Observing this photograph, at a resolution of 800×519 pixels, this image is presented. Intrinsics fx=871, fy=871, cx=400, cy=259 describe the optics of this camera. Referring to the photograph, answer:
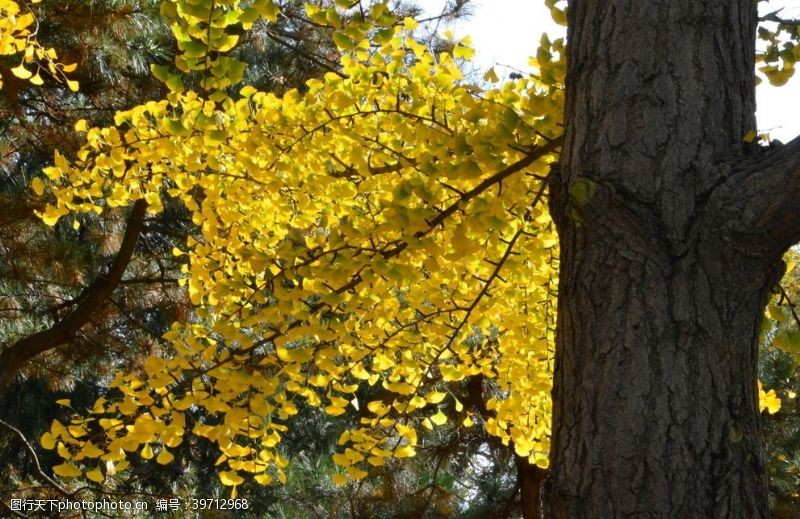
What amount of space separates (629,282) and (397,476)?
3.65m

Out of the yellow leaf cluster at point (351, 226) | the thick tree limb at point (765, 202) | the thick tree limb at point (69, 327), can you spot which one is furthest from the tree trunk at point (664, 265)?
the thick tree limb at point (69, 327)

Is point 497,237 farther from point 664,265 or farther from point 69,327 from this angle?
point 69,327

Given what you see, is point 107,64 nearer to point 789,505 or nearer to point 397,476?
point 397,476

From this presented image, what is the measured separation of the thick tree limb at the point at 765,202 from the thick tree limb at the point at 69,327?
2.83m

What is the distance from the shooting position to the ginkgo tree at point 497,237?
1.14 m

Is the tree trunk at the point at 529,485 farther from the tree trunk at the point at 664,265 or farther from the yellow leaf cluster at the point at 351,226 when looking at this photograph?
the tree trunk at the point at 664,265

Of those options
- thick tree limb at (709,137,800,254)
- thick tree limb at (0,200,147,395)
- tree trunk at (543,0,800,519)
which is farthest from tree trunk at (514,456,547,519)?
thick tree limb at (709,137,800,254)

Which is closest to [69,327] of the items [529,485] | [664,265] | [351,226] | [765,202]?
[529,485]

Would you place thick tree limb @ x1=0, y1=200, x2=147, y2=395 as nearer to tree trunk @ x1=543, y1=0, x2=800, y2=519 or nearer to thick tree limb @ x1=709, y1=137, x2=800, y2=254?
tree trunk @ x1=543, y1=0, x2=800, y2=519

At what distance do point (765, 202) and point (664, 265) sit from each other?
0.15 meters

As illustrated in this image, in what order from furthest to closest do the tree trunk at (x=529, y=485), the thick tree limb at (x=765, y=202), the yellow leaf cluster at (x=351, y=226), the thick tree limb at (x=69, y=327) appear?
the tree trunk at (x=529, y=485), the thick tree limb at (x=69, y=327), the yellow leaf cluster at (x=351, y=226), the thick tree limb at (x=765, y=202)

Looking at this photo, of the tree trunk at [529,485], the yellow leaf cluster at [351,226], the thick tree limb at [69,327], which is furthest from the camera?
the tree trunk at [529,485]

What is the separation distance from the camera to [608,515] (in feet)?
3.66

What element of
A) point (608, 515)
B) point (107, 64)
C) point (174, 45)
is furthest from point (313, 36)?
point (608, 515)
